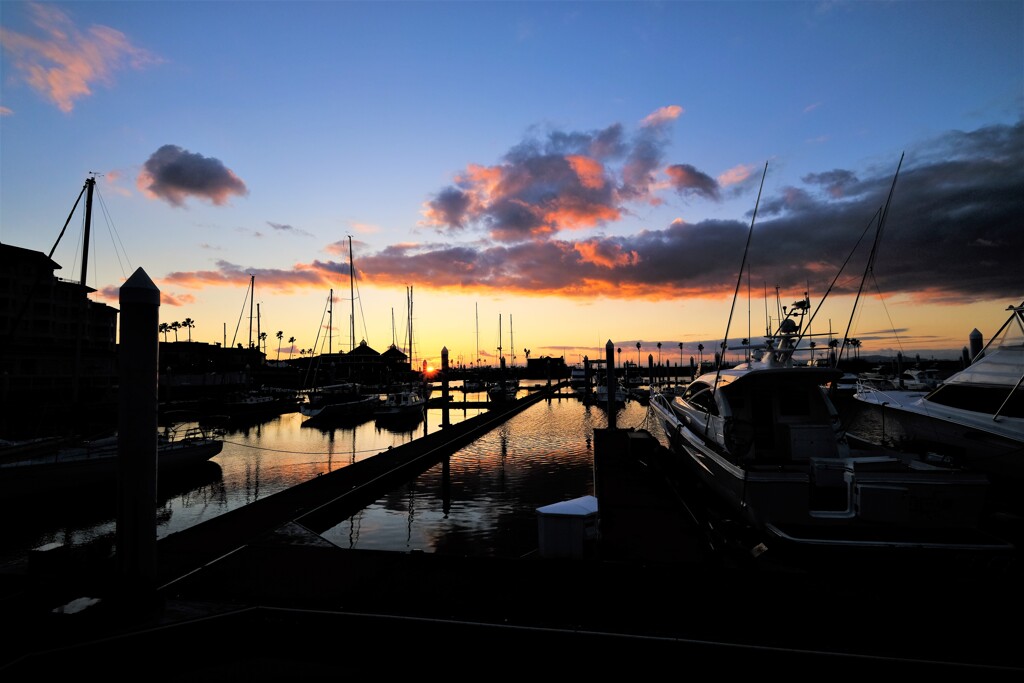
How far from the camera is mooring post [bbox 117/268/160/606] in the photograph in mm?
5758

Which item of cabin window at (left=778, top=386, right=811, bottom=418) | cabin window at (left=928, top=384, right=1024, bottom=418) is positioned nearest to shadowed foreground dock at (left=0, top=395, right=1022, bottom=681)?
cabin window at (left=778, top=386, right=811, bottom=418)

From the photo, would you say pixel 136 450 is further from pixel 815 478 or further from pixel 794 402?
pixel 794 402

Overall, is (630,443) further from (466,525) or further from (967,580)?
(967,580)

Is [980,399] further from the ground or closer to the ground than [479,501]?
further from the ground

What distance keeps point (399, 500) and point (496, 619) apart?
490 inches

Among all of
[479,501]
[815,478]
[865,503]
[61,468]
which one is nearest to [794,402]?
[815,478]

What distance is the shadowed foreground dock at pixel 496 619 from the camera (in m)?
5.08

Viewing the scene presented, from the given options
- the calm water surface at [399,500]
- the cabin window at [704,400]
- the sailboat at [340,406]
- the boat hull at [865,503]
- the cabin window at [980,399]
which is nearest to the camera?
the boat hull at [865,503]

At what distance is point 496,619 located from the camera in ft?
18.5

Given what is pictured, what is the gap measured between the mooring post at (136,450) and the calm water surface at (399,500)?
1.09m

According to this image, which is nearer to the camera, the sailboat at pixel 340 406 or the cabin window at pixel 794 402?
the cabin window at pixel 794 402

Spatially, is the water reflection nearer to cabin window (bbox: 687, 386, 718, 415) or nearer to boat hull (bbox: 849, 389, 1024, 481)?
cabin window (bbox: 687, 386, 718, 415)

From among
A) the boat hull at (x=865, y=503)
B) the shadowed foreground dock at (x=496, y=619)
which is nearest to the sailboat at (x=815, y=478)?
the boat hull at (x=865, y=503)

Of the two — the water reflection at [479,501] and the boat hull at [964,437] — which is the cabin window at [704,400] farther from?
the water reflection at [479,501]
